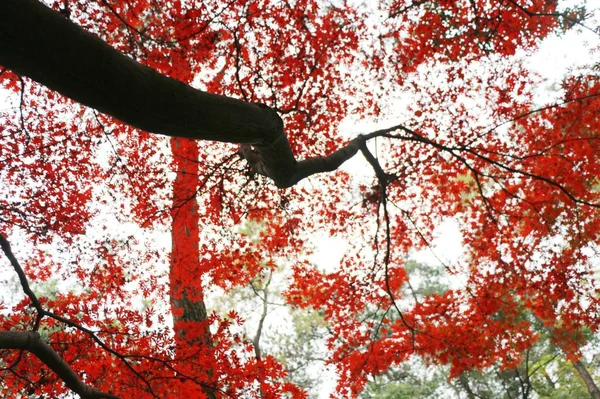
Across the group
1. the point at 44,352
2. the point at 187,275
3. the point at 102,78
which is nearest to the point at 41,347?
the point at 44,352

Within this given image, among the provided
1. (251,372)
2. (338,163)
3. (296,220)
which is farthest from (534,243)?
(251,372)

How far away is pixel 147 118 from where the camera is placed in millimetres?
2309

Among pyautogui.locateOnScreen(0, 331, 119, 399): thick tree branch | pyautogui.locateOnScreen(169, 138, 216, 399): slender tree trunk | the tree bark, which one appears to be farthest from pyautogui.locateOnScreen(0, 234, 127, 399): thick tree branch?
pyautogui.locateOnScreen(169, 138, 216, 399): slender tree trunk

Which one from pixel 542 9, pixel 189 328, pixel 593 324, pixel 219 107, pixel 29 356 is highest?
pixel 542 9

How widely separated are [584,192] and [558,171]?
69cm

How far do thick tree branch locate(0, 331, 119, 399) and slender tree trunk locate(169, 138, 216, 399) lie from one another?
1.94 m

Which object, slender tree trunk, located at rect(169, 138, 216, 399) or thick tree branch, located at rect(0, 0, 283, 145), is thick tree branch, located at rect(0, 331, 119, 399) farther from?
slender tree trunk, located at rect(169, 138, 216, 399)

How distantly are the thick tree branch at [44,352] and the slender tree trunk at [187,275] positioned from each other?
194 centimetres

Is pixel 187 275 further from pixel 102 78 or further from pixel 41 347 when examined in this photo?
pixel 102 78

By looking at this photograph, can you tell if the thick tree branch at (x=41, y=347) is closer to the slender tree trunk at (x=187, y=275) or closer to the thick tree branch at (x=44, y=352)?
the thick tree branch at (x=44, y=352)

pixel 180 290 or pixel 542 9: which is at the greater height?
pixel 542 9

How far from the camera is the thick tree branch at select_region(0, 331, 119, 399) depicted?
2.87 meters

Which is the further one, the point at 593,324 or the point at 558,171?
the point at 558,171

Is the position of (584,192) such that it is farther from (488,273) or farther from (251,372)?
(251,372)
